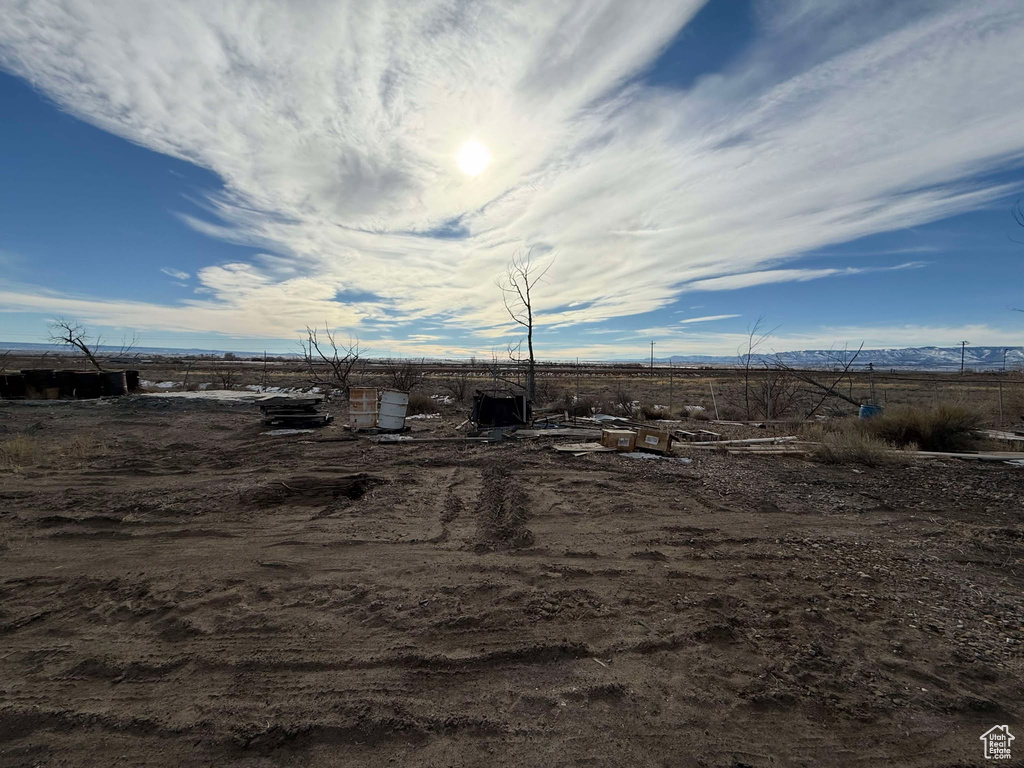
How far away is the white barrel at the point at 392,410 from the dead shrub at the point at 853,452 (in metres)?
9.78

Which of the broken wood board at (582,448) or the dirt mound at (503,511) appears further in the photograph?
the broken wood board at (582,448)

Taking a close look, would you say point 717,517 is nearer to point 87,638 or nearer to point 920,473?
point 920,473

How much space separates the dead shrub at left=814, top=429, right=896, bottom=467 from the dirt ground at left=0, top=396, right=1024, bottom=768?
5.89 feet

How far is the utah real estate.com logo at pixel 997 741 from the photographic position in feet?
7.80

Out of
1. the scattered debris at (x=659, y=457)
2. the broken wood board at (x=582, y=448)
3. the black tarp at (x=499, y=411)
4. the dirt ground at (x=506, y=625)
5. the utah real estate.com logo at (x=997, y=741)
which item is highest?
the black tarp at (x=499, y=411)

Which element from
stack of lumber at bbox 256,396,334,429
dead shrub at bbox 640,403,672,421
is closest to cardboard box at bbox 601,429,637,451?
dead shrub at bbox 640,403,672,421

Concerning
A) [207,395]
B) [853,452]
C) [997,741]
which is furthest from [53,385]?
[853,452]

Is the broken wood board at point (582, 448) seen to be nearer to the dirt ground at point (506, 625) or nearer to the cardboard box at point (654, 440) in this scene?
the cardboard box at point (654, 440)

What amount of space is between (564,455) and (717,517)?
4.16 m

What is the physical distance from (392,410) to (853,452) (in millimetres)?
10557

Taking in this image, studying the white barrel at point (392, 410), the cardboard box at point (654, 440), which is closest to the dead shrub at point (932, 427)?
the cardboard box at point (654, 440)

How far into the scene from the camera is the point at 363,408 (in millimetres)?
12578

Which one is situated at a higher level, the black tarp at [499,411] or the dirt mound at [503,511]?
the black tarp at [499,411]

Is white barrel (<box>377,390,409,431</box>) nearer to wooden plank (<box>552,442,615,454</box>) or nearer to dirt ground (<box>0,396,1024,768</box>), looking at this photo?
wooden plank (<box>552,442,615,454</box>)
